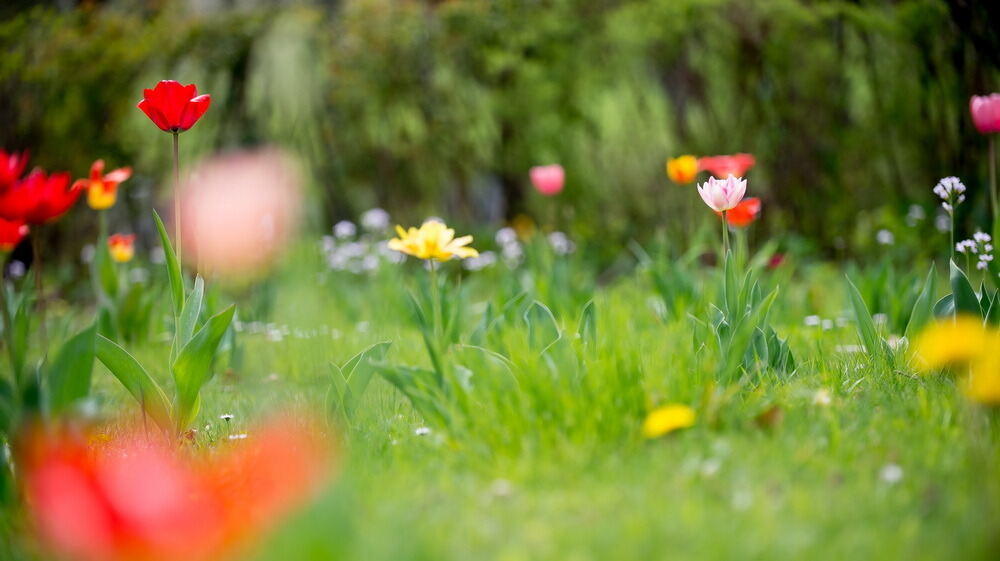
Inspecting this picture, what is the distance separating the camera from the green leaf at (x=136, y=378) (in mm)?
1884

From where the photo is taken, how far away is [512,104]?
582 cm

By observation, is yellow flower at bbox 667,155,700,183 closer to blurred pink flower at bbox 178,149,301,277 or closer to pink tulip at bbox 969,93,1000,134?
pink tulip at bbox 969,93,1000,134

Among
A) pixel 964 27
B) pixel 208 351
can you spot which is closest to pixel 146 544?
pixel 208 351

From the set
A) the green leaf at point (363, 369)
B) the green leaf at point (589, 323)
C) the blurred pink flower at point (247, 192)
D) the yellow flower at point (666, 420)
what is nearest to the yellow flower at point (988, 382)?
the yellow flower at point (666, 420)

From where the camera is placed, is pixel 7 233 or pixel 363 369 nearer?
pixel 7 233

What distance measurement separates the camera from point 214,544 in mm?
1186

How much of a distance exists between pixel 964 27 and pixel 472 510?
3.80 m

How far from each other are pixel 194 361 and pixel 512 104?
13.8ft

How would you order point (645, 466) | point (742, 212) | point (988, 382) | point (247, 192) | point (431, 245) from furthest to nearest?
1. point (247, 192)
2. point (742, 212)
3. point (431, 245)
4. point (645, 466)
5. point (988, 382)

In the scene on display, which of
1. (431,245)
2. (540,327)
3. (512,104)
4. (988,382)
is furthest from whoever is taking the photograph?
(512,104)

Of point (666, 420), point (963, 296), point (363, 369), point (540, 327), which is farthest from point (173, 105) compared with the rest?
point (963, 296)

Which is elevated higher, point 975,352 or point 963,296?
point 975,352

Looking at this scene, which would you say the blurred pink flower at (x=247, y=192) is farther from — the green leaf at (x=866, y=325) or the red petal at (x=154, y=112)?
the green leaf at (x=866, y=325)

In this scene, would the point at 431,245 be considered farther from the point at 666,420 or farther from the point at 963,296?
the point at 963,296
